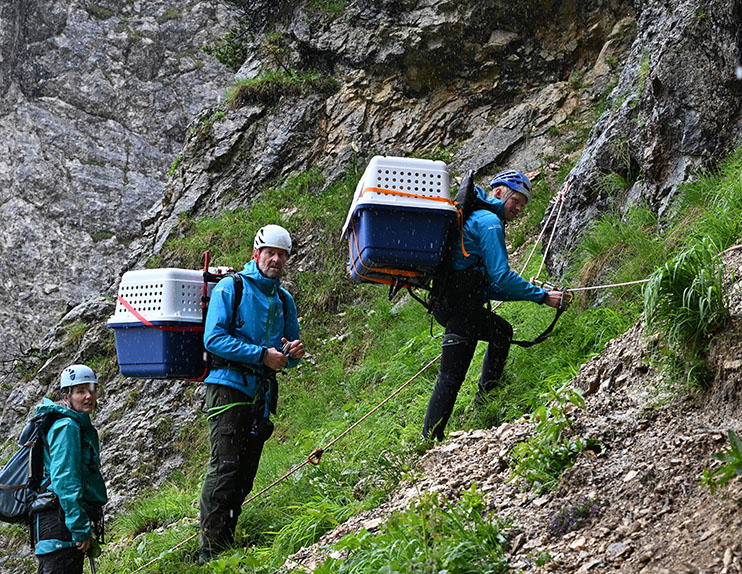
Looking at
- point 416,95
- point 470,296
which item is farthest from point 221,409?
point 416,95

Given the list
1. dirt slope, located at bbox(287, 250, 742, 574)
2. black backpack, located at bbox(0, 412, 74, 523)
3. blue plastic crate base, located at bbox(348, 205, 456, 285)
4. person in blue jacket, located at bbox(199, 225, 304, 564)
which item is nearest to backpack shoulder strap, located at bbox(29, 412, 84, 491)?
black backpack, located at bbox(0, 412, 74, 523)

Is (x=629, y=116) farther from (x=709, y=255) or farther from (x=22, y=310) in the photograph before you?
(x=22, y=310)

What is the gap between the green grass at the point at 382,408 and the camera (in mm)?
3697

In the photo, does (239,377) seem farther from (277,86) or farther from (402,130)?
(277,86)

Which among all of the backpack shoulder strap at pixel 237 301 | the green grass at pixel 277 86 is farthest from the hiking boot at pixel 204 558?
the green grass at pixel 277 86

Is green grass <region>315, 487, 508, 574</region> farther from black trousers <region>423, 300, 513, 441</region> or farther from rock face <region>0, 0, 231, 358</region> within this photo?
rock face <region>0, 0, 231, 358</region>

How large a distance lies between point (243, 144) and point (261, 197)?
1510mm

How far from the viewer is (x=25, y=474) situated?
16.5ft

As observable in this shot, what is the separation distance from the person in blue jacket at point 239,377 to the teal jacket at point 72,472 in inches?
32.1

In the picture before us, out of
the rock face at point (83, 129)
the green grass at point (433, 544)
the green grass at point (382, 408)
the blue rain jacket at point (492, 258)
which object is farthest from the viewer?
the rock face at point (83, 129)

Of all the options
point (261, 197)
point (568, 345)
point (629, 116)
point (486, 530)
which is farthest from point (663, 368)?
point (261, 197)

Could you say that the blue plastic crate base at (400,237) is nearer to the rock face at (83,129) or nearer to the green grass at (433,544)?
the green grass at (433,544)

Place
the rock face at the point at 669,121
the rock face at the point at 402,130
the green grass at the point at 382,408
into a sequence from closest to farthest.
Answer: the green grass at the point at 382,408, the rock face at the point at 669,121, the rock face at the point at 402,130

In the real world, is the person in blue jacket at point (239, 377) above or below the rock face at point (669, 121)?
below
